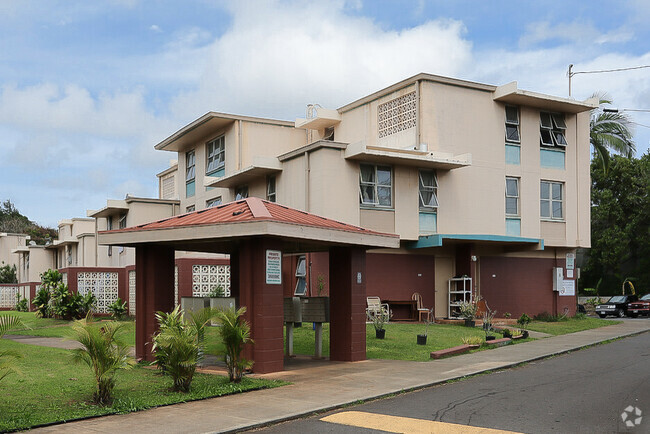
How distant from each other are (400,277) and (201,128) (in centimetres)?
1130

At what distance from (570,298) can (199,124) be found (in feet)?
57.3

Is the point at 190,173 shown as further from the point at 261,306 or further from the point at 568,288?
the point at 261,306

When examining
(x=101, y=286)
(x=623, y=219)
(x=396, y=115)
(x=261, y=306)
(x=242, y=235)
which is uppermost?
(x=396, y=115)

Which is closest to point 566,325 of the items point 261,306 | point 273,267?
point 273,267

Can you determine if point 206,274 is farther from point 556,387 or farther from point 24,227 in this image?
point 24,227

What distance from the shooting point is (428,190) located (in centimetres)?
2652

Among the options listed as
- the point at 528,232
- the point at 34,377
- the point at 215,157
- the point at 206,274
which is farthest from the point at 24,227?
the point at 34,377

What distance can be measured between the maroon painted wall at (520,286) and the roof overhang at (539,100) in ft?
20.4

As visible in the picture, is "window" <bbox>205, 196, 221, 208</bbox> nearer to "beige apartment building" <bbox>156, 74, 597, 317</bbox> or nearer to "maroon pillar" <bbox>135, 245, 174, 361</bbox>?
"beige apartment building" <bbox>156, 74, 597, 317</bbox>

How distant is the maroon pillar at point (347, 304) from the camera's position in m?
15.7

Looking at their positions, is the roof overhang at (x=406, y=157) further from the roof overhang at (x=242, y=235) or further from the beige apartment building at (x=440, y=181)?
the roof overhang at (x=242, y=235)

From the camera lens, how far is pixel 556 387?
12328 mm

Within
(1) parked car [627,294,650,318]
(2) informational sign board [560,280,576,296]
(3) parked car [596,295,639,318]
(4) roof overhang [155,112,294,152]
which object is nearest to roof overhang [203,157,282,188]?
(4) roof overhang [155,112,294,152]

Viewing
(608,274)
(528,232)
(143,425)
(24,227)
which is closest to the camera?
(143,425)
